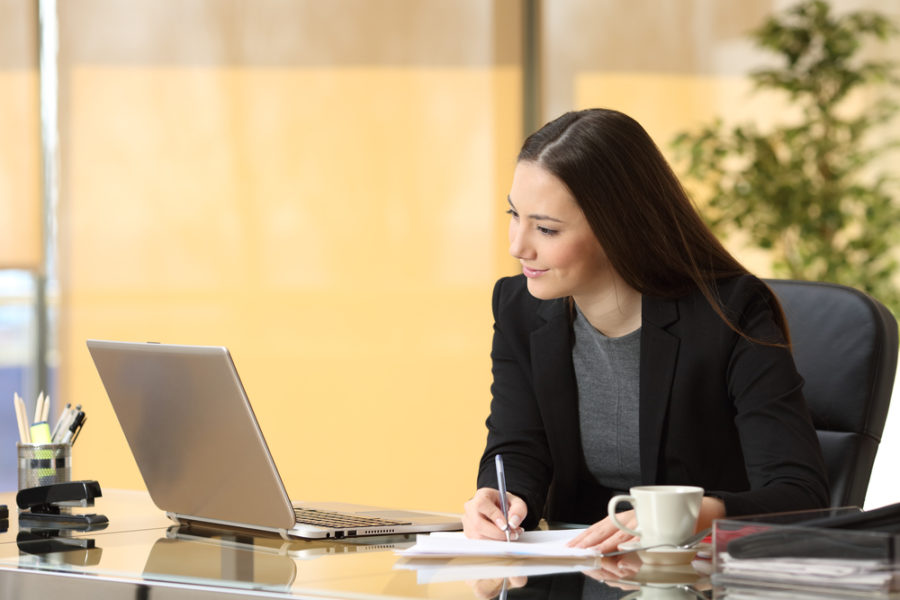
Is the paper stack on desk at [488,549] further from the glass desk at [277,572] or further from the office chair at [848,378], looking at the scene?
the office chair at [848,378]

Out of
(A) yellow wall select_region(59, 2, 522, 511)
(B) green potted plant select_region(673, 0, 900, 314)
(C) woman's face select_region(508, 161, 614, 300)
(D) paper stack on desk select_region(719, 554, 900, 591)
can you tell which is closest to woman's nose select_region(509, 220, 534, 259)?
(C) woman's face select_region(508, 161, 614, 300)

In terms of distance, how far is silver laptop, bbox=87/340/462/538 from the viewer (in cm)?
152

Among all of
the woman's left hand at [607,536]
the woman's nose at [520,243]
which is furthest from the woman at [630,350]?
the woman's left hand at [607,536]

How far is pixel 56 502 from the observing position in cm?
183

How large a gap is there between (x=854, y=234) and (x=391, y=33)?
74.0 inches

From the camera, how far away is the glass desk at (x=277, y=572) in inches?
48.8

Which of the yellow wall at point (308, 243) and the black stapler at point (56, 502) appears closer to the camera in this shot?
the black stapler at point (56, 502)

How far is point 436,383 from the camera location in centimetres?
468

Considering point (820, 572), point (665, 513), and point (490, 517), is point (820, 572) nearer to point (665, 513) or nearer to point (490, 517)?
point (665, 513)

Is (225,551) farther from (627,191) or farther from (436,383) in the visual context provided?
(436,383)

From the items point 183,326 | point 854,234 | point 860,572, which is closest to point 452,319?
point 183,326

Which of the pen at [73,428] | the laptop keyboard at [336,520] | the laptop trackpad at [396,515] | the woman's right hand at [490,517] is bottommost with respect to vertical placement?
the laptop trackpad at [396,515]

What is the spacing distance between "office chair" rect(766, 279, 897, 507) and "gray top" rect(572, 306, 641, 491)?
28 centimetres

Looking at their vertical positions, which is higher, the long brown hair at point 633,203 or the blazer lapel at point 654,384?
the long brown hair at point 633,203
